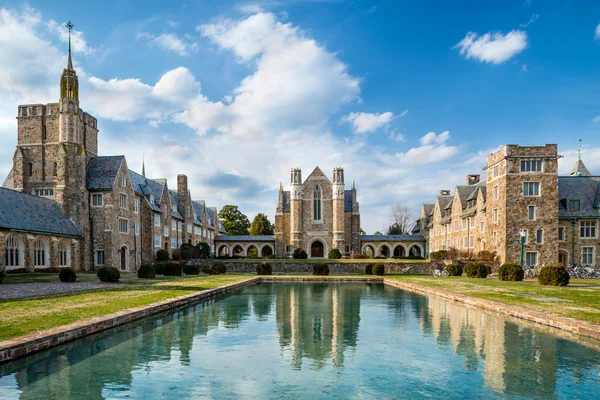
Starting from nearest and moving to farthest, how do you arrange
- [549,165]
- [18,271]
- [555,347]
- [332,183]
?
1. [555,347]
2. [18,271]
3. [549,165]
4. [332,183]

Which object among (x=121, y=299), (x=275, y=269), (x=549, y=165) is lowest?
(x=275, y=269)

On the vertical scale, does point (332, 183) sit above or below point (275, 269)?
above

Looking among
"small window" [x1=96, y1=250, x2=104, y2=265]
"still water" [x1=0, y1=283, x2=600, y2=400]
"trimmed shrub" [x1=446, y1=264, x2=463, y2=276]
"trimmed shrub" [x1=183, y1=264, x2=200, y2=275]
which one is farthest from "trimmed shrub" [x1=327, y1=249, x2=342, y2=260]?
"still water" [x1=0, y1=283, x2=600, y2=400]

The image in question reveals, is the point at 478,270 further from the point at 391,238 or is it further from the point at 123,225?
the point at 391,238

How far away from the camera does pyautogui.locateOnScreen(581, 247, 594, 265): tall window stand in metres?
39.4

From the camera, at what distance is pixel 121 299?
17047 mm

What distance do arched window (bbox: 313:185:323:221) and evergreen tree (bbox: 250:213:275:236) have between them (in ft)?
68.7

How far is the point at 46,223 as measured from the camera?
3344 cm

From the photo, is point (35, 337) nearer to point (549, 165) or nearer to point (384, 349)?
point (384, 349)

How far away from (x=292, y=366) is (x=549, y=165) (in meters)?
36.8

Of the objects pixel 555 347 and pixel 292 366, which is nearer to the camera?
pixel 292 366

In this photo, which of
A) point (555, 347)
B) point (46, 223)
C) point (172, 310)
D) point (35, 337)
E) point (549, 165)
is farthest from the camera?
point (549, 165)

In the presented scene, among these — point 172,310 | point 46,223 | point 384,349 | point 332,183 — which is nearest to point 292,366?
point 384,349

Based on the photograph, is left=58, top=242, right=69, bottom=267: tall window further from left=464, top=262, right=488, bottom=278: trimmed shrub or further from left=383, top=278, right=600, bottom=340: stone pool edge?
left=464, top=262, right=488, bottom=278: trimmed shrub
